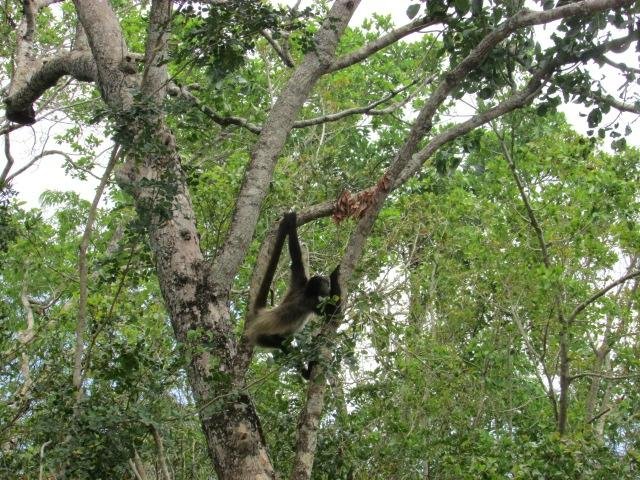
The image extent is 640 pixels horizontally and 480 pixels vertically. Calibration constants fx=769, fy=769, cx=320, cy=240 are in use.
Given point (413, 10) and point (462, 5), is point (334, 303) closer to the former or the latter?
point (462, 5)

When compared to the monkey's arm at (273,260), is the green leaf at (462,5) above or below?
above

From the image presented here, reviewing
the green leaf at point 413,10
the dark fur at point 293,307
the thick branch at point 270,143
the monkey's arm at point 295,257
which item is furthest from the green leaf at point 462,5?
the dark fur at point 293,307

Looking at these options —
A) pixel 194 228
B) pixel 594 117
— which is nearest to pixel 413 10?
pixel 594 117

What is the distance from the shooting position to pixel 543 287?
7.41 m

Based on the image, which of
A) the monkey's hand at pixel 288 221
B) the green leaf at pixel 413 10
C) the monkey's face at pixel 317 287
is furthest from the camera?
the monkey's face at pixel 317 287

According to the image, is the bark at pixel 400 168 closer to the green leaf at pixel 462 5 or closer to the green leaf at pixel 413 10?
the green leaf at pixel 462 5

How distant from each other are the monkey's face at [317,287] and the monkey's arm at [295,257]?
0.33ft

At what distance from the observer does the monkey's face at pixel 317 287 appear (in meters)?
7.73

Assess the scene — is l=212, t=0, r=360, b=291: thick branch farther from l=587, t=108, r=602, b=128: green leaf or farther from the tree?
l=587, t=108, r=602, b=128: green leaf

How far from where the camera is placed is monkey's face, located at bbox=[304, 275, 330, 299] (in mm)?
7730

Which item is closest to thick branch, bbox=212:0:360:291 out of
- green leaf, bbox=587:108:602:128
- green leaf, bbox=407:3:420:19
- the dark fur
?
green leaf, bbox=407:3:420:19

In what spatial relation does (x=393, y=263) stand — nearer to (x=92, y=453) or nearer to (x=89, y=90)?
(x=92, y=453)

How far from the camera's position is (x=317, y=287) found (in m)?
7.81

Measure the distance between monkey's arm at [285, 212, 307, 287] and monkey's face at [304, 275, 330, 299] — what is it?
3.9 inches
